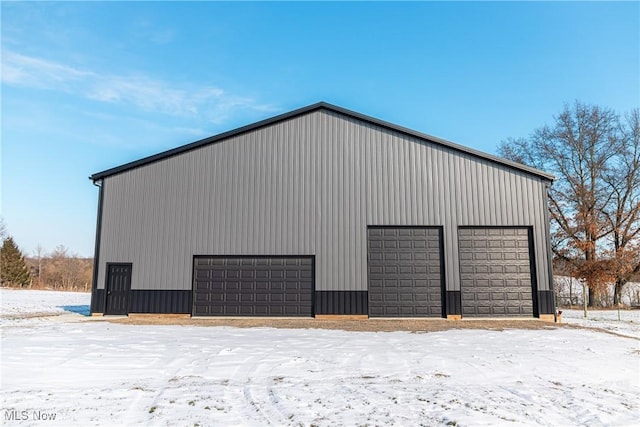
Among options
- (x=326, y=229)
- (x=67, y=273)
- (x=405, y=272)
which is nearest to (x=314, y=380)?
(x=326, y=229)

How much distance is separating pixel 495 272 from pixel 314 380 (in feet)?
37.1

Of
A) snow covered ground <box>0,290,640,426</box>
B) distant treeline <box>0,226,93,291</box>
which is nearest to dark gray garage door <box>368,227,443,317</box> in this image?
snow covered ground <box>0,290,640,426</box>

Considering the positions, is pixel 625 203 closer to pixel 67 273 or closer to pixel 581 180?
pixel 581 180

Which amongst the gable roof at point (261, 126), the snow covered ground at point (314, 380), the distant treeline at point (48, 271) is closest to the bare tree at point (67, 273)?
the distant treeline at point (48, 271)

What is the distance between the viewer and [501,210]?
1539cm

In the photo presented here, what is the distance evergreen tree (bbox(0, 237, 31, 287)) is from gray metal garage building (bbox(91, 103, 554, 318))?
32.9 meters

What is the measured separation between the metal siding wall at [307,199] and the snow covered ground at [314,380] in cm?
528

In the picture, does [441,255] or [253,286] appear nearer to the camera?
[441,255]

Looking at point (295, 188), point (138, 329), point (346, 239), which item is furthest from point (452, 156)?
point (138, 329)

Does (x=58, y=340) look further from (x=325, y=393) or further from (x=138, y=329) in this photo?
(x=325, y=393)

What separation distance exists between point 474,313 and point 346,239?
5345 millimetres

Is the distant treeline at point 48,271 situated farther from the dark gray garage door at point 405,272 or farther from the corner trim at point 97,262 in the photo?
the dark gray garage door at point 405,272

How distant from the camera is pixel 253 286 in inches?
608

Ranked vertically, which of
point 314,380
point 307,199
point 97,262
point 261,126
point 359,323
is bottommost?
point 359,323
